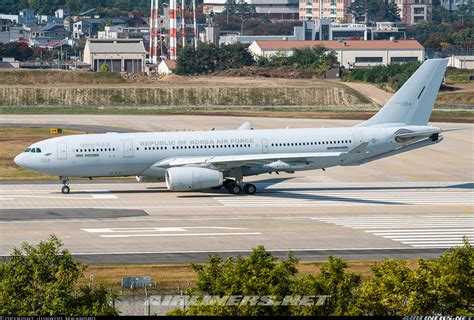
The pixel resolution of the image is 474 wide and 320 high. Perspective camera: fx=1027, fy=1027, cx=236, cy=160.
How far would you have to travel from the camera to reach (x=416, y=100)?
70438 mm

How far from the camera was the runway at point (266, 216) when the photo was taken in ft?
160

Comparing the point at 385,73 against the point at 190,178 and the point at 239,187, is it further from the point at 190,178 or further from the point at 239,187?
the point at 190,178

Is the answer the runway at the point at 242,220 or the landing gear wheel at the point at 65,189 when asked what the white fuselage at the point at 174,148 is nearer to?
the landing gear wheel at the point at 65,189

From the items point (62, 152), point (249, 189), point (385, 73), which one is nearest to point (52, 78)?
point (385, 73)

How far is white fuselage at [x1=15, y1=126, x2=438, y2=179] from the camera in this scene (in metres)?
65.4

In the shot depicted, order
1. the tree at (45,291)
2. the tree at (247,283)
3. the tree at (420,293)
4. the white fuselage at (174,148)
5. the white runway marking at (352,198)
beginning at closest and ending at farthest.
→ the tree at (247,283)
the tree at (45,291)
the tree at (420,293)
the white runway marking at (352,198)
the white fuselage at (174,148)

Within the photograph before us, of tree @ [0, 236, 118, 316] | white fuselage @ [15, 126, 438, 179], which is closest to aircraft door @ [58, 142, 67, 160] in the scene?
white fuselage @ [15, 126, 438, 179]

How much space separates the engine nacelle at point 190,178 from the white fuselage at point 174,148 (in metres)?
2.45

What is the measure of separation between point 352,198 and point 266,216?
30.2ft

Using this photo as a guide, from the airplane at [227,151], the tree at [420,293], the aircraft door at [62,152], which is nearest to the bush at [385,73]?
the airplane at [227,151]

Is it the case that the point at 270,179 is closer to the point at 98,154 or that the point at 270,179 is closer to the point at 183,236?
the point at 98,154

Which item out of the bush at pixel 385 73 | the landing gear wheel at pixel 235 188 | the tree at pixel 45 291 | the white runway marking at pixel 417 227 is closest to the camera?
the tree at pixel 45 291

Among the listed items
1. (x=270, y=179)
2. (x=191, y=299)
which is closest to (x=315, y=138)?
(x=270, y=179)

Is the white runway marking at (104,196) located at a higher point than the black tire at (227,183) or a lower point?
lower
